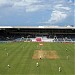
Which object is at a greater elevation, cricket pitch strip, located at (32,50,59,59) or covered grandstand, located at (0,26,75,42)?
cricket pitch strip, located at (32,50,59,59)

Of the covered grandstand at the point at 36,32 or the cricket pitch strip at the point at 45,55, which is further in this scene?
the covered grandstand at the point at 36,32

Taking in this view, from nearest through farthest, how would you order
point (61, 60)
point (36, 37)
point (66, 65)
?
point (66, 65), point (61, 60), point (36, 37)

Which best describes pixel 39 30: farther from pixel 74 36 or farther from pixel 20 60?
pixel 20 60

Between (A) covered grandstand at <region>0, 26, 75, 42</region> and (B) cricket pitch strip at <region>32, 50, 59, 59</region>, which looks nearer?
(B) cricket pitch strip at <region>32, 50, 59, 59</region>

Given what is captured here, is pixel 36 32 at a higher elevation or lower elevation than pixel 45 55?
lower

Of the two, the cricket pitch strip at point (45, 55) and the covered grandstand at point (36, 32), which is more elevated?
the cricket pitch strip at point (45, 55)

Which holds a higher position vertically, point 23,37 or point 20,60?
point 20,60

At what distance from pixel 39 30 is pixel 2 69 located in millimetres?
79655

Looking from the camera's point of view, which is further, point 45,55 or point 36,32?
point 36,32

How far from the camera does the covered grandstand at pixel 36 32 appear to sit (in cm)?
11775

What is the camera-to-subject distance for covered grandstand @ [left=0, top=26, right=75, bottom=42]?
117750 millimetres

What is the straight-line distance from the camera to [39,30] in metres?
123

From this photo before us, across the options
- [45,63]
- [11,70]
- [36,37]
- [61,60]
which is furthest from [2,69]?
[36,37]

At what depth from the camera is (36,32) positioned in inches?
4855
